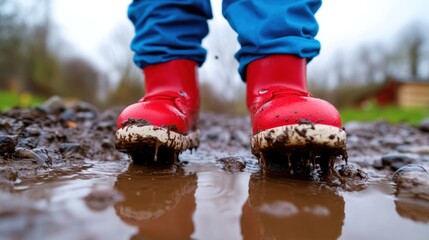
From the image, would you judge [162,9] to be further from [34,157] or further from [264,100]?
[34,157]

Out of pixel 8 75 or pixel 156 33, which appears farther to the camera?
pixel 8 75

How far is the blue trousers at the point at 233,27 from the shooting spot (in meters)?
1.18

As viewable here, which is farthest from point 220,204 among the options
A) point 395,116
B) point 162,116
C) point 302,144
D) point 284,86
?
point 395,116

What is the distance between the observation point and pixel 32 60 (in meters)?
18.3

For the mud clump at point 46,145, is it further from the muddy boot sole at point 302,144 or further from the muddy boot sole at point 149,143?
the muddy boot sole at point 302,144

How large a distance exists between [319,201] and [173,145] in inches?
19.0

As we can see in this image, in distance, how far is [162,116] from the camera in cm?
107

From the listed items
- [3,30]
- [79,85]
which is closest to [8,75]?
[3,30]

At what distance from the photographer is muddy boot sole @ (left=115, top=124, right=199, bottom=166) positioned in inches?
39.9

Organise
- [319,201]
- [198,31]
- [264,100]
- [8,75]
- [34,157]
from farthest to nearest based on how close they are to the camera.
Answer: [8,75]
[198,31]
[264,100]
[34,157]
[319,201]

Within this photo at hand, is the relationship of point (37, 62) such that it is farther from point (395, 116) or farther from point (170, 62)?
point (170, 62)

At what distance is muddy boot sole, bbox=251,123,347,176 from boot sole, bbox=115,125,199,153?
0.86 ft

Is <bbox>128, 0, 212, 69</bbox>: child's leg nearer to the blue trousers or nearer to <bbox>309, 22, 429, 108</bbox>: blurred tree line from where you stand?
the blue trousers

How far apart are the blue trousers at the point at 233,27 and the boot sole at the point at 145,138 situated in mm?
451
